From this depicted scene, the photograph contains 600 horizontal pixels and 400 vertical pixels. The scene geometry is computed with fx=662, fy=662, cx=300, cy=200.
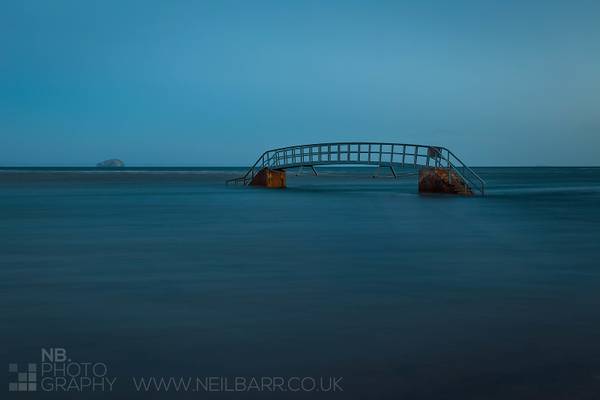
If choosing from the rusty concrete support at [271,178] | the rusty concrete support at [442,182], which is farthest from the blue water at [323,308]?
the rusty concrete support at [271,178]

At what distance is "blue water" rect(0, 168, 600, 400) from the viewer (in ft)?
14.9

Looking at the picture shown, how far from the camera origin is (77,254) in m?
11.0

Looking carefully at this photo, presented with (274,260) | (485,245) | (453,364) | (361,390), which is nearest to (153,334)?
(361,390)

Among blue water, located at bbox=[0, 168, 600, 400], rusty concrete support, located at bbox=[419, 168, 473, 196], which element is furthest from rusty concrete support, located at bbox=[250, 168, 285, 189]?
blue water, located at bbox=[0, 168, 600, 400]

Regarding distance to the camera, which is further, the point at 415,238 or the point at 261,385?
the point at 415,238

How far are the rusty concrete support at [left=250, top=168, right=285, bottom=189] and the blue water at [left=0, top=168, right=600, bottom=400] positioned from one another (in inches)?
1025

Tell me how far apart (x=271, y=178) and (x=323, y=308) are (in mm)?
34194

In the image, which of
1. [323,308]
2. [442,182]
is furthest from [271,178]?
[323,308]

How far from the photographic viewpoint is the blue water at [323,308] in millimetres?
4555

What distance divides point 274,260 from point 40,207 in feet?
54.5

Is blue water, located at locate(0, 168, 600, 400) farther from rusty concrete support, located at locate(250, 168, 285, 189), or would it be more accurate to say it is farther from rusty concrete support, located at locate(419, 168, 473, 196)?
rusty concrete support, located at locate(250, 168, 285, 189)

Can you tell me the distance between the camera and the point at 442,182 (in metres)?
31.3

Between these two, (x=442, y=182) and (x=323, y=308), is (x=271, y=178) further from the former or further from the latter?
(x=323, y=308)

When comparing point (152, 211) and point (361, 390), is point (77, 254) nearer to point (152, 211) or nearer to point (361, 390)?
point (361, 390)
